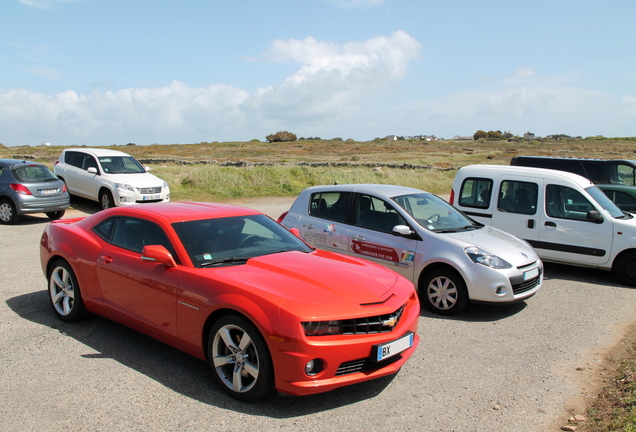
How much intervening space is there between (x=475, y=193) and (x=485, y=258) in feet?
11.6

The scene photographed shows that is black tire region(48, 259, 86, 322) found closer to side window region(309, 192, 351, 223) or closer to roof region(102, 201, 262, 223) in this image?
roof region(102, 201, 262, 223)

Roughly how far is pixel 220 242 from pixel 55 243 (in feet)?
7.20

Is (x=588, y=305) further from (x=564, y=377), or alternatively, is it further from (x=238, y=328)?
(x=238, y=328)

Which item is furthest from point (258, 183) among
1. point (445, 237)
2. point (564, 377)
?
point (564, 377)

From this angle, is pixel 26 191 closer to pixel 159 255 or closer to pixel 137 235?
pixel 137 235

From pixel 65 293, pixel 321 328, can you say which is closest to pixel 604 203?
pixel 321 328

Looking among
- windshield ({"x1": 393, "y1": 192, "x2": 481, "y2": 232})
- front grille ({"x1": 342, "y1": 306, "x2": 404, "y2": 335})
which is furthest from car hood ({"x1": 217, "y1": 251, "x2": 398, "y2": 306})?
windshield ({"x1": 393, "y1": 192, "x2": 481, "y2": 232})

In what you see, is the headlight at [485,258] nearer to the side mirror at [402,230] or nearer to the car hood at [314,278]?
the side mirror at [402,230]

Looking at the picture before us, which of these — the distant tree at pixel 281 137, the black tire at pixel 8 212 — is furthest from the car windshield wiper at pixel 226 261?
the distant tree at pixel 281 137

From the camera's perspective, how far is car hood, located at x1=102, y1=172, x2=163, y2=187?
16250mm

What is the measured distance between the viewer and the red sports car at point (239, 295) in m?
4.01

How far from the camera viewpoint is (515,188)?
9.63 m

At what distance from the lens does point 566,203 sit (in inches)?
358

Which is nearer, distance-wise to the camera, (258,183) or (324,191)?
(324,191)
